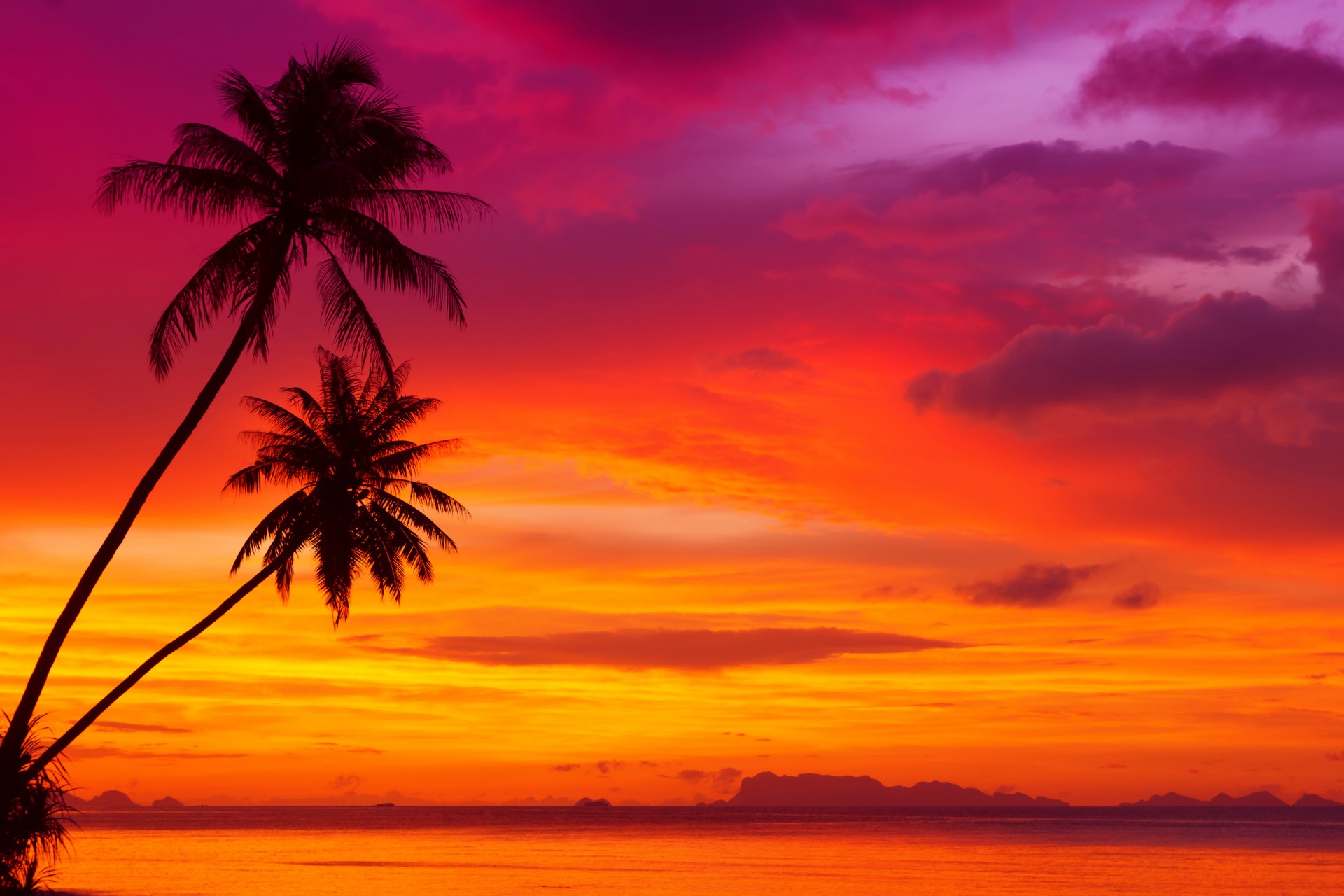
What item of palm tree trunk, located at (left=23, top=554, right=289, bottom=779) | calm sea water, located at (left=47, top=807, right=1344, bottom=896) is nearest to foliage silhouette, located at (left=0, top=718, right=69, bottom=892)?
palm tree trunk, located at (left=23, top=554, right=289, bottom=779)

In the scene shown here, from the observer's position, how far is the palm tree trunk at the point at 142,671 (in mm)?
22625

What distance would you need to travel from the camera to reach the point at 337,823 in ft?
508

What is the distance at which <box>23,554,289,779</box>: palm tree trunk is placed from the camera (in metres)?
22.6

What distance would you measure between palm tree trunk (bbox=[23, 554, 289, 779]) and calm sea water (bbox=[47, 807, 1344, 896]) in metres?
19.0

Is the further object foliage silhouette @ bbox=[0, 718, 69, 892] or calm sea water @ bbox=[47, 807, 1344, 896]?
calm sea water @ bbox=[47, 807, 1344, 896]

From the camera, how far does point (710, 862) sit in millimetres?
65125

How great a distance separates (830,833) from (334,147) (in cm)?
9851

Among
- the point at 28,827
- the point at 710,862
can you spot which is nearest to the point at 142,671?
the point at 28,827

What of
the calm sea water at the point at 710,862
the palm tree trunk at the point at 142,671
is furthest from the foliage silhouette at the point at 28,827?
the calm sea water at the point at 710,862

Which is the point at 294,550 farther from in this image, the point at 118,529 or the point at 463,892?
the point at 463,892

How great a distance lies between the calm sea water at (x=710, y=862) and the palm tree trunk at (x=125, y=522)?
22.8m

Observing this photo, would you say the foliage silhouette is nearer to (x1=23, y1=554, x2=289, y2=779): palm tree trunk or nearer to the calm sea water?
(x1=23, y1=554, x2=289, y2=779): palm tree trunk

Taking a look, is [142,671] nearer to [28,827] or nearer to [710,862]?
[28,827]

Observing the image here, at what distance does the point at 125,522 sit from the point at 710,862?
50098mm
